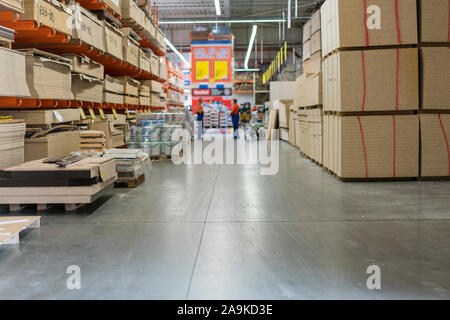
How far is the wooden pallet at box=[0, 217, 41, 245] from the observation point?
9.81ft

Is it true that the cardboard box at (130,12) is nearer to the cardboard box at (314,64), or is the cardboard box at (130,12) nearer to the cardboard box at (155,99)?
the cardboard box at (155,99)

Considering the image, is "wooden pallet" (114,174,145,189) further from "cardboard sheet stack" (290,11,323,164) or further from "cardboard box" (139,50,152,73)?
"cardboard box" (139,50,152,73)

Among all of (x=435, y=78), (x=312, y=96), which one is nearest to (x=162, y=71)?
(x=312, y=96)

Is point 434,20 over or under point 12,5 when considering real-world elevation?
over

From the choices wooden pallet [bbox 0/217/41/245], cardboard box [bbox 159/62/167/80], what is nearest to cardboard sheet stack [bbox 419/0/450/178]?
wooden pallet [bbox 0/217/41/245]

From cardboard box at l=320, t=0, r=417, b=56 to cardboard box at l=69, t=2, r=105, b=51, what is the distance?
12.8ft

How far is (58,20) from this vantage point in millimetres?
5484

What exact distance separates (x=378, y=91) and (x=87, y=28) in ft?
15.4

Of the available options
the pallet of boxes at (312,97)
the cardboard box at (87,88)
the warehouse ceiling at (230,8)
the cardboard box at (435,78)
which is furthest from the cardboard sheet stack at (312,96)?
the warehouse ceiling at (230,8)

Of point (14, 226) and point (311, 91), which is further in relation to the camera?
point (311, 91)

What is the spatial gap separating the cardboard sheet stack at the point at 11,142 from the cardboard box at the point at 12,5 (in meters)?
1.25

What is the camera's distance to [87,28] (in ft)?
21.4

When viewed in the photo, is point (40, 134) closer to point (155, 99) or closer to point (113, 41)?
point (113, 41)
